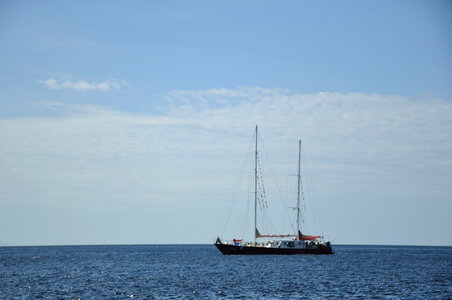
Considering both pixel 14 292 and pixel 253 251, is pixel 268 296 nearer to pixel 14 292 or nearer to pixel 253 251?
pixel 14 292

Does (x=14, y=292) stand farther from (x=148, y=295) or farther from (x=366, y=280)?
(x=366, y=280)

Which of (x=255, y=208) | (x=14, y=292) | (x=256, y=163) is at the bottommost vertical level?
(x=14, y=292)

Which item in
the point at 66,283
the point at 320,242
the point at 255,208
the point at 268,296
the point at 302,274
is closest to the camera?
the point at 268,296

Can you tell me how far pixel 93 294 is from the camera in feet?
177

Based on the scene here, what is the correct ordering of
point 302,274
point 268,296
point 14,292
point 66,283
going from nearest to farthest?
point 268,296
point 14,292
point 66,283
point 302,274

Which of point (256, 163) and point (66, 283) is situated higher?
point (256, 163)

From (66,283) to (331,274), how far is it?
118ft

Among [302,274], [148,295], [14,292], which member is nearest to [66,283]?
[14,292]

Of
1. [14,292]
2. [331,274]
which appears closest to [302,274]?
[331,274]

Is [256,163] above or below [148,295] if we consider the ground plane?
above

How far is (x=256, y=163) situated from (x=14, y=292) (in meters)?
71.4

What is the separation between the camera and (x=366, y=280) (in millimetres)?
68438

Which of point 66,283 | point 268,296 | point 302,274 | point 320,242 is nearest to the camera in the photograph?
point 268,296

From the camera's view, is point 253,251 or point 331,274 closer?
point 331,274
